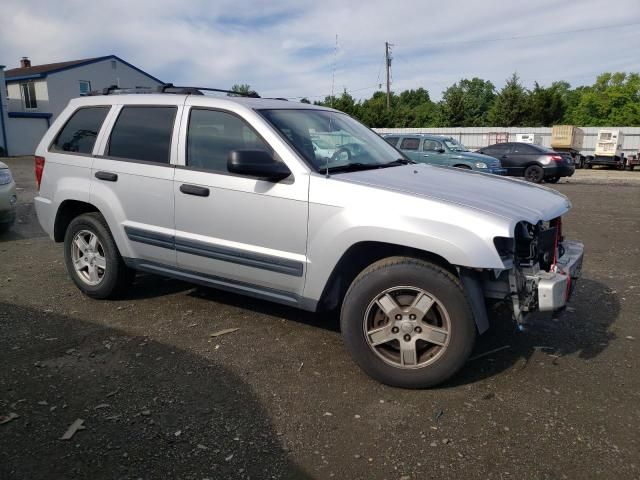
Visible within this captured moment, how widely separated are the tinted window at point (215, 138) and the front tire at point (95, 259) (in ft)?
4.05

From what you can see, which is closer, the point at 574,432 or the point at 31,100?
the point at 574,432

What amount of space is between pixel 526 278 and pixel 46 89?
130ft

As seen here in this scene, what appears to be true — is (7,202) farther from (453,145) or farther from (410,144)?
(453,145)

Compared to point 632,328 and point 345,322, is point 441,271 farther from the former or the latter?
point 632,328

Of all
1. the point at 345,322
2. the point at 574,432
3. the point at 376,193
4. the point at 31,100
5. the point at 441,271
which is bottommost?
the point at 574,432

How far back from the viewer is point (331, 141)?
166 inches

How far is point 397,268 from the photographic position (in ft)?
10.7

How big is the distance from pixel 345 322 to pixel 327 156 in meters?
1.26

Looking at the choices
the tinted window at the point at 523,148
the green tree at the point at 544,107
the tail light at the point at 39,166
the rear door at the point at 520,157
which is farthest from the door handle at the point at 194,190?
the green tree at the point at 544,107

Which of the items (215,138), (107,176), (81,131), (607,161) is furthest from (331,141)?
(607,161)

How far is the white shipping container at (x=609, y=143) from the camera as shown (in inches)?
1059

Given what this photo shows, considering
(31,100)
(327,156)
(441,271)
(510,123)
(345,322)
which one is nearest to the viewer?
(441,271)

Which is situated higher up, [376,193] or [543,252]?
[376,193]

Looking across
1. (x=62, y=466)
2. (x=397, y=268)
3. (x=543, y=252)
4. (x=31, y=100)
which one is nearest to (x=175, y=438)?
(x=62, y=466)
